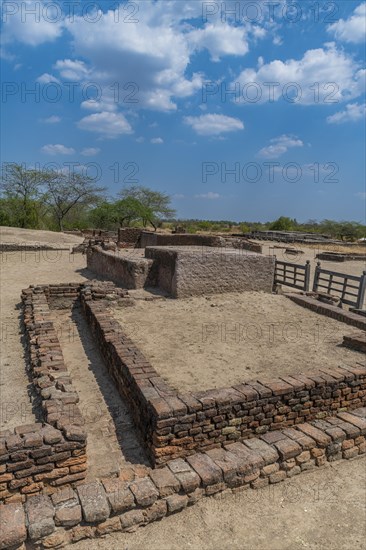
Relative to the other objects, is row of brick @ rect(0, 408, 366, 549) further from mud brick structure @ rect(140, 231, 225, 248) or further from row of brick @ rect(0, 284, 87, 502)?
mud brick structure @ rect(140, 231, 225, 248)

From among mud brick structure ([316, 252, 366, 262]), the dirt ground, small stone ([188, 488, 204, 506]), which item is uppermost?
mud brick structure ([316, 252, 366, 262])

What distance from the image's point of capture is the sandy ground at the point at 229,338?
451 cm

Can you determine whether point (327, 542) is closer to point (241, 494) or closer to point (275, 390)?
point (241, 494)

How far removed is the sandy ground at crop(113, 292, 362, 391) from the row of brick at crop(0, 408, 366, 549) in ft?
Result: 3.48

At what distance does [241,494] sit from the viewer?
2.89m

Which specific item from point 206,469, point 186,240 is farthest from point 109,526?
point 186,240

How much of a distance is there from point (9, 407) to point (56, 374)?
23.2 inches

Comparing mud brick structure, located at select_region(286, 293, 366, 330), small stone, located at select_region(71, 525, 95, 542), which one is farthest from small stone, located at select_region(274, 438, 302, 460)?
mud brick structure, located at select_region(286, 293, 366, 330)

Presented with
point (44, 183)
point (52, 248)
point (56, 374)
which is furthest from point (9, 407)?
point (44, 183)

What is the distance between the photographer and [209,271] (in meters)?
8.18

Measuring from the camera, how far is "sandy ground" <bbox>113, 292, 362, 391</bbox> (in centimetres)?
→ 451

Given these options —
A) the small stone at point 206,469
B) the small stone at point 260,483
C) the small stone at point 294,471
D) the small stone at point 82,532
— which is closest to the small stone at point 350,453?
the small stone at point 294,471

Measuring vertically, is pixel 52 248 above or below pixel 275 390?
above

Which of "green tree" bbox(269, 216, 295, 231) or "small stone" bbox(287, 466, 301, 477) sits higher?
"green tree" bbox(269, 216, 295, 231)
